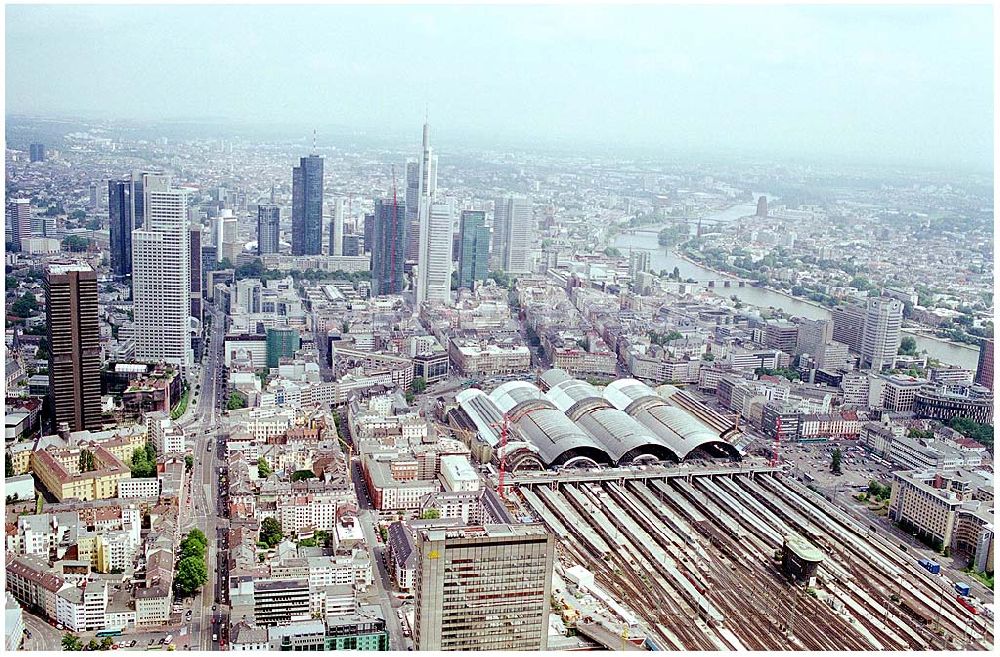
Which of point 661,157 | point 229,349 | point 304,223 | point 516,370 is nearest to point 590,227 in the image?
point 661,157

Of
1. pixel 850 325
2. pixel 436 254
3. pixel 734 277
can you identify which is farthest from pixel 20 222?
pixel 850 325

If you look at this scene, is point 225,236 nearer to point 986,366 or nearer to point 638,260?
point 638,260

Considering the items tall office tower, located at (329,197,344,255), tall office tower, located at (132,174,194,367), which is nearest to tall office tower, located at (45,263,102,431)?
tall office tower, located at (132,174,194,367)

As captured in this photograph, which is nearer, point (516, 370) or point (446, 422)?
point (446, 422)

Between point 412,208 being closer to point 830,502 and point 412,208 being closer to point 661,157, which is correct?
point 661,157

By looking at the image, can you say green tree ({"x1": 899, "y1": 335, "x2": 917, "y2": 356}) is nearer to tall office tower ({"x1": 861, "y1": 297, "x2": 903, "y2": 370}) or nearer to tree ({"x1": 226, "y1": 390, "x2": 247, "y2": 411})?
tall office tower ({"x1": 861, "y1": 297, "x2": 903, "y2": 370})

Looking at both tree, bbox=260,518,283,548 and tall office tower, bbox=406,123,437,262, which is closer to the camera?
tree, bbox=260,518,283,548

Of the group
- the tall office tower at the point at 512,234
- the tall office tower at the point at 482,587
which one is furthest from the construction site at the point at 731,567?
the tall office tower at the point at 512,234
